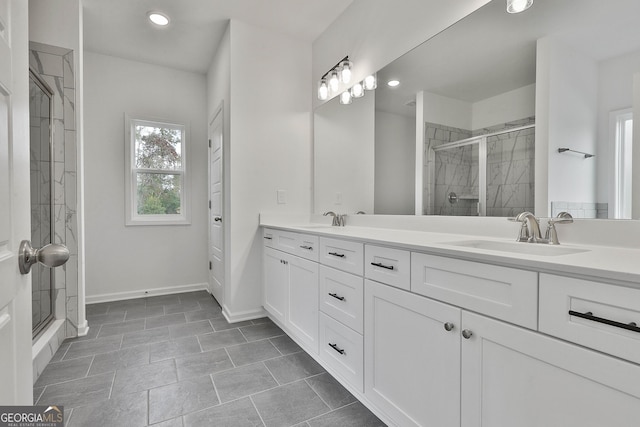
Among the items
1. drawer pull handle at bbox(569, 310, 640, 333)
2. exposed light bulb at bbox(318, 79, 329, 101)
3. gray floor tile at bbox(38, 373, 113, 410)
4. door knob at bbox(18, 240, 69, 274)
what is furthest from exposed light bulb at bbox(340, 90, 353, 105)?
gray floor tile at bbox(38, 373, 113, 410)

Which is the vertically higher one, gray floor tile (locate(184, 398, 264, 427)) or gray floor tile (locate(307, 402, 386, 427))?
gray floor tile (locate(307, 402, 386, 427))

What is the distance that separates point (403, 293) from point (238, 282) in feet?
6.08

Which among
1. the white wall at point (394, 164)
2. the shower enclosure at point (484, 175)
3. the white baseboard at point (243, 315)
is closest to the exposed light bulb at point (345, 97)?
the white wall at point (394, 164)

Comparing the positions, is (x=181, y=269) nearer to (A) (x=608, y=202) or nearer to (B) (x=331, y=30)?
(B) (x=331, y=30)

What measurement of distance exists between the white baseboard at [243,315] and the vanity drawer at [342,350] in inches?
43.0

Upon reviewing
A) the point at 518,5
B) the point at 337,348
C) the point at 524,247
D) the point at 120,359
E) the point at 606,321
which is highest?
the point at 518,5

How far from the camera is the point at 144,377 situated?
1858 mm

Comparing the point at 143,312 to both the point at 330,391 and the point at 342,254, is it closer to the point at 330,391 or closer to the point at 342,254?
the point at 330,391

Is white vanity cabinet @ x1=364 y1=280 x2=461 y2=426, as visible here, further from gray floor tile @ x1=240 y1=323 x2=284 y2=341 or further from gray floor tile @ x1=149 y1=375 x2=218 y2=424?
gray floor tile @ x1=240 y1=323 x2=284 y2=341

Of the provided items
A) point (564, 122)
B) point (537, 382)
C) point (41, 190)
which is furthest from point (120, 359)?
point (564, 122)

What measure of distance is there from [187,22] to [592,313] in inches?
131

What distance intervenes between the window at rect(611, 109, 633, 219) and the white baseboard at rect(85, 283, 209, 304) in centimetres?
371

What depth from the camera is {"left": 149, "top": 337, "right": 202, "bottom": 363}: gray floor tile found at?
213 centimetres

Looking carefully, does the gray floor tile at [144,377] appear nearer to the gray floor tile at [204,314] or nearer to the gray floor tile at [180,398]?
the gray floor tile at [180,398]
